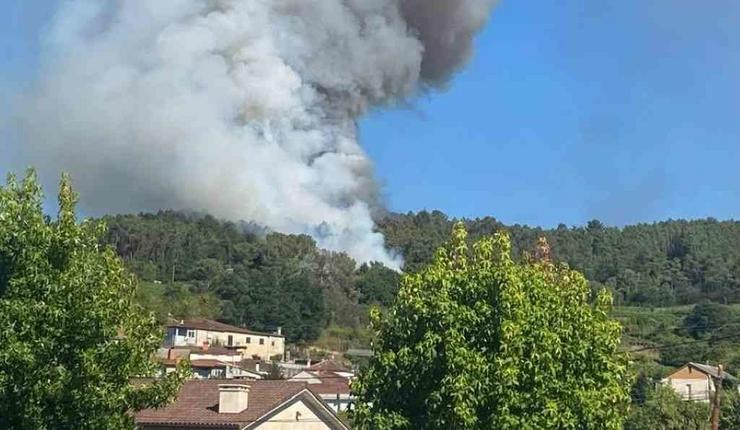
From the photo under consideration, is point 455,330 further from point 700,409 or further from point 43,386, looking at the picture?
point 700,409

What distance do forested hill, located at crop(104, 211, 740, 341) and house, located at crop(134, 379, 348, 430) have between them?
210 feet

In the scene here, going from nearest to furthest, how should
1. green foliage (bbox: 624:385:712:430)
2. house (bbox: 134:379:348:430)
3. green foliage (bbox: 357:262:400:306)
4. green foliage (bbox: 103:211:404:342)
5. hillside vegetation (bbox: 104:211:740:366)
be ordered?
house (bbox: 134:379:348:430), green foliage (bbox: 624:385:712:430), hillside vegetation (bbox: 104:211:740:366), green foliage (bbox: 103:211:404:342), green foliage (bbox: 357:262:400:306)

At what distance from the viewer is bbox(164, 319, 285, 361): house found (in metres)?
87.8

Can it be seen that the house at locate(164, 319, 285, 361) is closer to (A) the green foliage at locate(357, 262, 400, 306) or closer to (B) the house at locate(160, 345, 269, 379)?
(B) the house at locate(160, 345, 269, 379)

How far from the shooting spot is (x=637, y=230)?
541 ft

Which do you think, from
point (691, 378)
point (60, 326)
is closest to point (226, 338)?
point (691, 378)

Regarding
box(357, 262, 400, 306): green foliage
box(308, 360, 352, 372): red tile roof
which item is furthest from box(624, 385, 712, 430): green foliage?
box(357, 262, 400, 306): green foliage

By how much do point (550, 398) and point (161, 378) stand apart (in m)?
5.85

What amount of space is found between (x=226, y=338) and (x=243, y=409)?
63.6 m

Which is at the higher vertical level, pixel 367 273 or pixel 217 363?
pixel 367 273

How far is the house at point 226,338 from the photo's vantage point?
87.8 m

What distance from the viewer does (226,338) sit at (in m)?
93.8

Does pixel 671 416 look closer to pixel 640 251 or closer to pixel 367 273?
pixel 367 273

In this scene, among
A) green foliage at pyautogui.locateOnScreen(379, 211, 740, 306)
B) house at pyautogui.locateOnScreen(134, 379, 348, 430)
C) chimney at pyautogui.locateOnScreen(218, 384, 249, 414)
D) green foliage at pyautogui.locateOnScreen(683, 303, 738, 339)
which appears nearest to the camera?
house at pyautogui.locateOnScreen(134, 379, 348, 430)
